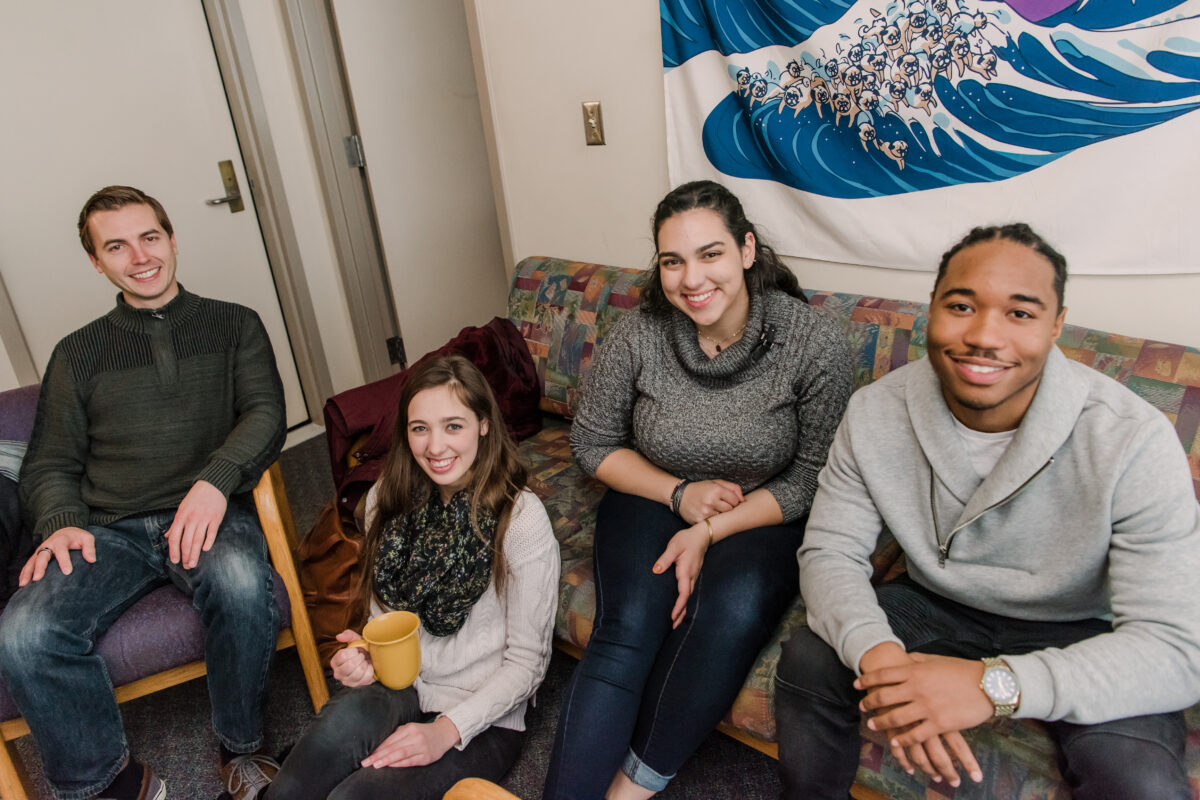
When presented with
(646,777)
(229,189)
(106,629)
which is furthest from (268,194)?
(646,777)

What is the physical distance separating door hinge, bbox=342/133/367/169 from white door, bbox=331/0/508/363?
0.11 feet

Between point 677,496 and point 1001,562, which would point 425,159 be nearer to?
point 677,496

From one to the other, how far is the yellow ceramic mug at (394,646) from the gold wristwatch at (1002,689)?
815 mm

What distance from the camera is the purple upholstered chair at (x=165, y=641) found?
160 centimetres

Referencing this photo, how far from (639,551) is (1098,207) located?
1.07 m

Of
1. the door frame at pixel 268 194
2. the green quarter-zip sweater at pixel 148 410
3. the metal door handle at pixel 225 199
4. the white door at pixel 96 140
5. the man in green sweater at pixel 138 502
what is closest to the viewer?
the man in green sweater at pixel 138 502

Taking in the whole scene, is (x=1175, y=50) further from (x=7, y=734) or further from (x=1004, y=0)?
(x=7, y=734)

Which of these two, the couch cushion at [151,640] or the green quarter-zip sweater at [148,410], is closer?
the couch cushion at [151,640]

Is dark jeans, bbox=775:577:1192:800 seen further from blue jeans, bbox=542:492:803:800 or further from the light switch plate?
the light switch plate

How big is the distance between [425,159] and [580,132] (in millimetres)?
1107

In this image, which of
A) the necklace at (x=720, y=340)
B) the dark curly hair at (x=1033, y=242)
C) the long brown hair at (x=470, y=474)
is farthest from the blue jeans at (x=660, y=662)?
the dark curly hair at (x=1033, y=242)

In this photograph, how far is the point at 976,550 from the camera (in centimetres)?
124

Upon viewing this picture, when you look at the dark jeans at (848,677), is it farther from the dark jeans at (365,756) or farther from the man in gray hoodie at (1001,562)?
the dark jeans at (365,756)

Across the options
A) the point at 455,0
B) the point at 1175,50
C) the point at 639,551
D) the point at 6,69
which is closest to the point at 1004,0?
the point at 1175,50
